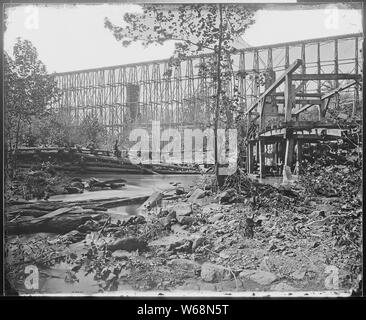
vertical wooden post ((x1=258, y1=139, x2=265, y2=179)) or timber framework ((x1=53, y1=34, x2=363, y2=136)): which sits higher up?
timber framework ((x1=53, y1=34, x2=363, y2=136))

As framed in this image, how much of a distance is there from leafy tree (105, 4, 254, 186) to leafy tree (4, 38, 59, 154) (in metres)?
0.77

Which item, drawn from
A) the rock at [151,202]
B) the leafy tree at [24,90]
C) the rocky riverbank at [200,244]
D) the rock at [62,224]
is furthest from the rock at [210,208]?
the leafy tree at [24,90]

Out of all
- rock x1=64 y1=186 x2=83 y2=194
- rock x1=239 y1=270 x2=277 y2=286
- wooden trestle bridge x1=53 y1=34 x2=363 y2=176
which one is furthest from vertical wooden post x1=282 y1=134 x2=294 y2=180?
rock x1=64 y1=186 x2=83 y2=194

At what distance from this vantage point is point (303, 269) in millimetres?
3162

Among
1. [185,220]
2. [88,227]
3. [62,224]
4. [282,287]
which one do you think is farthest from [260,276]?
[62,224]

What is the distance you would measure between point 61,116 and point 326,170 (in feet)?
8.47

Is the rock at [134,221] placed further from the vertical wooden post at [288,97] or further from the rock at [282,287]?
the vertical wooden post at [288,97]

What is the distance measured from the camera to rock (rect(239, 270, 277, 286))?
3.14 meters

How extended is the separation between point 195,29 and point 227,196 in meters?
1.58

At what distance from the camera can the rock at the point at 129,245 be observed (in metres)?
3.22

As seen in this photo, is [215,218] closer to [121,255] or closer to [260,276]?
[260,276]

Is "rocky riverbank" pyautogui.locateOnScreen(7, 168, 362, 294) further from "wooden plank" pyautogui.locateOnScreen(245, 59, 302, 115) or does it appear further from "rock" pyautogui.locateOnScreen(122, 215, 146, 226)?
"wooden plank" pyautogui.locateOnScreen(245, 59, 302, 115)

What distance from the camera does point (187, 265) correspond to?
10.4 ft

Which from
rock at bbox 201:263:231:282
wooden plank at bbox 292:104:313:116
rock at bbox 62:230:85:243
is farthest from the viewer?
wooden plank at bbox 292:104:313:116
